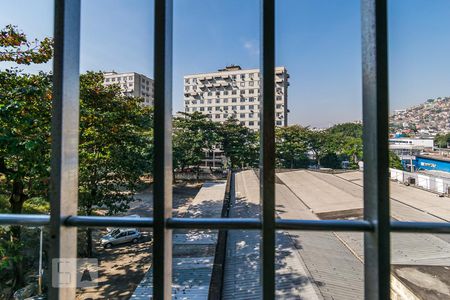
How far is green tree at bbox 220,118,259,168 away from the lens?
54.8 inches

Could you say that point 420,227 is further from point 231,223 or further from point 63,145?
point 63,145

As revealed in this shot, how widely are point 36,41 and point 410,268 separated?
4.75m

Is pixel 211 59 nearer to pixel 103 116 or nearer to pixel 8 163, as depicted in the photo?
pixel 8 163

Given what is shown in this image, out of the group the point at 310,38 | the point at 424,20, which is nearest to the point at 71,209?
the point at 310,38

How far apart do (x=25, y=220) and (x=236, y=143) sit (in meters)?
1.30

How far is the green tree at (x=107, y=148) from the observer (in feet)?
13.6

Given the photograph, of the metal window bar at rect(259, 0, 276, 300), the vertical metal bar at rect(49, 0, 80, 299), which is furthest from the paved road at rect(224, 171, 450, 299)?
the vertical metal bar at rect(49, 0, 80, 299)

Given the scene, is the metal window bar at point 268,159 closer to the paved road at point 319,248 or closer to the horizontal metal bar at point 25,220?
the horizontal metal bar at point 25,220

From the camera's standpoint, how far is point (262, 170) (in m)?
0.57

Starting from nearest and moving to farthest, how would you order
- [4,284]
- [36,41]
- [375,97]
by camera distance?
[375,97], [4,284], [36,41]

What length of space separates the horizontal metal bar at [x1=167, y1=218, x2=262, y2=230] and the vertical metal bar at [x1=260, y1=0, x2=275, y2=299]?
3 centimetres

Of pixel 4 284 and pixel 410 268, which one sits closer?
pixel 410 268

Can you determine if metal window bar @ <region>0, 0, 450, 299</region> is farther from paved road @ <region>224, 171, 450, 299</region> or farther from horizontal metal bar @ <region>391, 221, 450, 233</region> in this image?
paved road @ <region>224, 171, 450, 299</region>

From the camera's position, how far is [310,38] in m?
0.91
